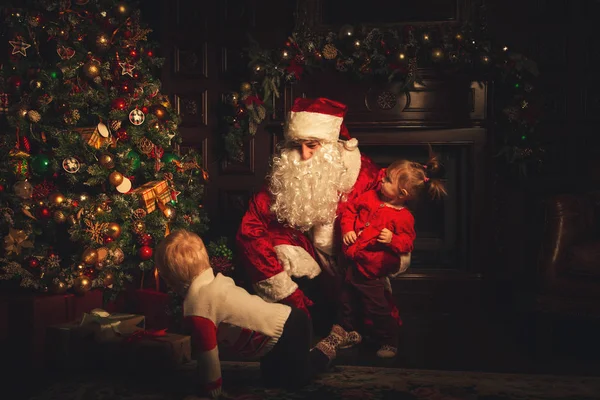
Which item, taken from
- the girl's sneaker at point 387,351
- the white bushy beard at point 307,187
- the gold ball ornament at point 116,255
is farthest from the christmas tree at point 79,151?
the girl's sneaker at point 387,351

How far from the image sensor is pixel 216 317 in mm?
2648

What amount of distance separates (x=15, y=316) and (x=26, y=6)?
1.92 metres

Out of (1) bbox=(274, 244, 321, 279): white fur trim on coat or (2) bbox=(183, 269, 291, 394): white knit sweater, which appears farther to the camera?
(1) bbox=(274, 244, 321, 279): white fur trim on coat

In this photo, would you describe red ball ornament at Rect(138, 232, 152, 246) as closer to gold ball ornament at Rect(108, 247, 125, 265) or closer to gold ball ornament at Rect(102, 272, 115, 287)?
gold ball ornament at Rect(108, 247, 125, 265)

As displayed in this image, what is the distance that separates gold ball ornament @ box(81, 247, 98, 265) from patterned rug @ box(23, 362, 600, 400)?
0.71m

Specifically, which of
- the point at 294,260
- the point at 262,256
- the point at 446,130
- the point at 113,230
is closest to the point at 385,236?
the point at 294,260

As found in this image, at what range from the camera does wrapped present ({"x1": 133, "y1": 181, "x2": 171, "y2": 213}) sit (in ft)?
12.5

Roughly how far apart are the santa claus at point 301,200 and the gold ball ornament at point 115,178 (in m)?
0.82

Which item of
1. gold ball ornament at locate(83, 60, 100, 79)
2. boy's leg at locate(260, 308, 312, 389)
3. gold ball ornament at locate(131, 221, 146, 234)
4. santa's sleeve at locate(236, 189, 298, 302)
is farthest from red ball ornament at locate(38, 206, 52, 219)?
boy's leg at locate(260, 308, 312, 389)

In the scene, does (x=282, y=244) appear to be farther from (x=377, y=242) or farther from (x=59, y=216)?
(x=59, y=216)

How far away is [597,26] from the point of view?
14.4 ft

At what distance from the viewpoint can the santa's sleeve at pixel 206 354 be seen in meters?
2.60

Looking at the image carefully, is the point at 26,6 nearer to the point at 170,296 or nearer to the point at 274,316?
the point at 170,296

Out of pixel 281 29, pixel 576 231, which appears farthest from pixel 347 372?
pixel 281 29
